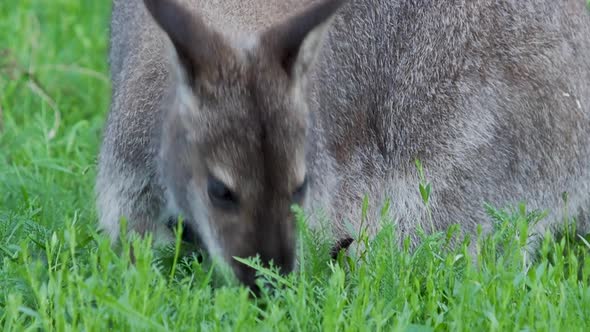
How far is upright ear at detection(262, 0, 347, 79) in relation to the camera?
10.6 ft

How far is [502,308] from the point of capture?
313 cm

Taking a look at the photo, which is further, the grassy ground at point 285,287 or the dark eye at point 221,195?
the dark eye at point 221,195

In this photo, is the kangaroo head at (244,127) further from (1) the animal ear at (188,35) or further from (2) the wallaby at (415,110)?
(2) the wallaby at (415,110)

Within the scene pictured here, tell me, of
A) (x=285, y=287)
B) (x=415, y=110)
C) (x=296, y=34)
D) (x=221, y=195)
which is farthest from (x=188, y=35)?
(x=415, y=110)

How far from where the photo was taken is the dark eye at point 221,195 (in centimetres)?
318

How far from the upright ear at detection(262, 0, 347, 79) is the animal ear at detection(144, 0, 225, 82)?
0.15 metres

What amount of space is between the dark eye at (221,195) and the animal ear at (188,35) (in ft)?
1.02

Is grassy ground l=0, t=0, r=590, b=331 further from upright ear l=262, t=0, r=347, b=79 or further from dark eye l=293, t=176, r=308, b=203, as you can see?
upright ear l=262, t=0, r=347, b=79

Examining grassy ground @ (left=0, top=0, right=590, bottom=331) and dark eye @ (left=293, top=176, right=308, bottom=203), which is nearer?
grassy ground @ (left=0, top=0, right=590, bottom=331)

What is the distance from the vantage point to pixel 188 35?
3219 mm

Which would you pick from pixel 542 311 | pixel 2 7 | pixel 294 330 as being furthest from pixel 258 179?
pixel 2 7

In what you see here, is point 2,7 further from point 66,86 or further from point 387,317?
point 387,317

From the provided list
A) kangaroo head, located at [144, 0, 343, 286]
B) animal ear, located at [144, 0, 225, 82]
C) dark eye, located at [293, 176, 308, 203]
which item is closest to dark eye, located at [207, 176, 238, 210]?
kangaroo head, located at [144, 0, 343, 286]

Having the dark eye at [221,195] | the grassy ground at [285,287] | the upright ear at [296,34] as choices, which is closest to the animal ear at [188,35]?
the upright ear at [296,34]
